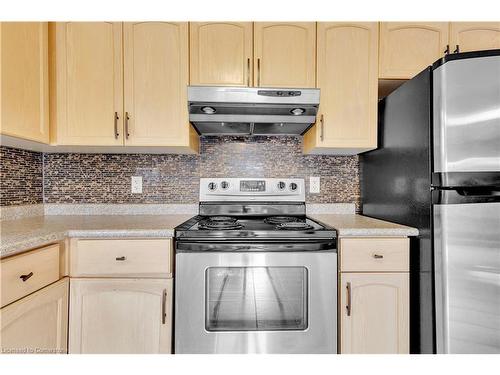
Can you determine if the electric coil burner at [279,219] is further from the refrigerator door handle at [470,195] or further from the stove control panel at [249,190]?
the refrigerator door handle at [470,195]

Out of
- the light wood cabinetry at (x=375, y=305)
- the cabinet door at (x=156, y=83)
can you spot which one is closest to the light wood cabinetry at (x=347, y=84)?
the light wood cabinetry at (x=375, y=305)

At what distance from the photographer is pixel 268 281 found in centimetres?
143

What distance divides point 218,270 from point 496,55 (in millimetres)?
1594

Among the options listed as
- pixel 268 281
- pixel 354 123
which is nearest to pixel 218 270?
pixel 268 281

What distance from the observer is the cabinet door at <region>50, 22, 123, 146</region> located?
1644mm

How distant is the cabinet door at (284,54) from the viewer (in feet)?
5.53

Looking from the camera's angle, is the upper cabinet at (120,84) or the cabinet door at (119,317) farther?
the upper cabinet at (120,84)

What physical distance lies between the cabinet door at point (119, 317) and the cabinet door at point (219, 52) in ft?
3.86

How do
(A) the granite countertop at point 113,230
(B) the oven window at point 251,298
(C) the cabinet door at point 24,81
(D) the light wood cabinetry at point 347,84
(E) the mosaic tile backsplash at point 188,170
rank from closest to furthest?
1. (A) the granite countertop at point 113,230
2. (C) the cabinet door at point 24,81
3. (B) the oven window at point 251,298
4. (D) the light wood cabinetry at point 347,84
5. (E) the mosaic tile backsplash at point 188,170

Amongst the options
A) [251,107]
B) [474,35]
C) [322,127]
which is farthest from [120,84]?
[474,35]

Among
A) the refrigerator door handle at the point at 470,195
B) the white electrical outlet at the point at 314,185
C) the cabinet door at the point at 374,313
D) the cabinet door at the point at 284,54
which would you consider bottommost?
the cabinet door at the point at 374,313

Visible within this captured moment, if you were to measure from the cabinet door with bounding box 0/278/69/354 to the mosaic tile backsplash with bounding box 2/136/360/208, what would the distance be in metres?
0.81

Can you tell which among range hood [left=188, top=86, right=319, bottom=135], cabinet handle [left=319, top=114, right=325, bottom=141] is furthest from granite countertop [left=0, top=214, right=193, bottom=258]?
cabinet handle [left=319, top=114, right=325, bottom=141]

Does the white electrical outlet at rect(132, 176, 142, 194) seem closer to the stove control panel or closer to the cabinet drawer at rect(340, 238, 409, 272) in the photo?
the stove control panel
